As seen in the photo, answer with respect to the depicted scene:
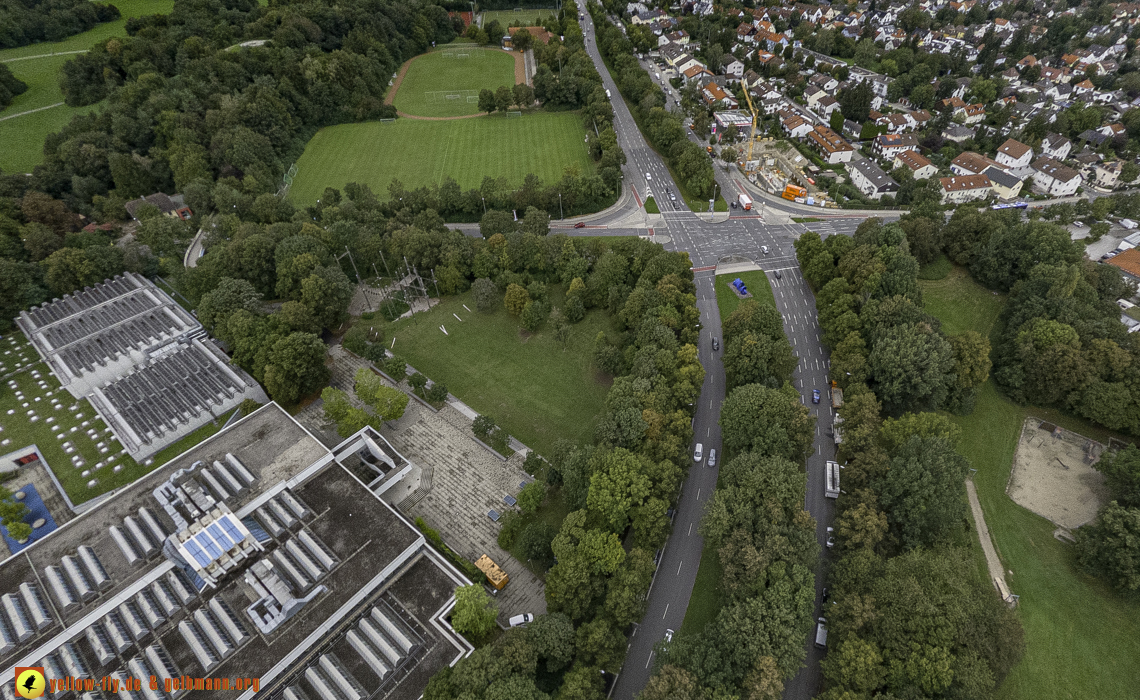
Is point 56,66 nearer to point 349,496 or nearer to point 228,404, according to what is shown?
point 228,404

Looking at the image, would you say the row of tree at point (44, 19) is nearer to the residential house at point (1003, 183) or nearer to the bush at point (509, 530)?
the bush at point (509, 530)

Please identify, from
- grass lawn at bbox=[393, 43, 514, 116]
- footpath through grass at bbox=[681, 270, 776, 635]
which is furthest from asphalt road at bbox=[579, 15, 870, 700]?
grass lawn at bbox=[393, 43, 514, 116]

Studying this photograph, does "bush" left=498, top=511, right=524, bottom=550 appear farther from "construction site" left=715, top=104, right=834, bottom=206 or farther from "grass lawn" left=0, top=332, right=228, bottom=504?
"construction site" left=715, top=104, right=834, bottom=206

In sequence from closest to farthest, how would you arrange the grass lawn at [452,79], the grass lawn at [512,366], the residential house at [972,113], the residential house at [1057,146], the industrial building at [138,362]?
the industrial building at [138,362] → the grass lawn at [512,366] → the residential house at [1057,146] → the residential house at [972,113] → the grass lawn at [452,79]

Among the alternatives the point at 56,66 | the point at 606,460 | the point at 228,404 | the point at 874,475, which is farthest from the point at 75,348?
the point at 56,66

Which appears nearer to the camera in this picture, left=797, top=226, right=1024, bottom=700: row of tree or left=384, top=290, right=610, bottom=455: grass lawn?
left=797, top=226, right=1024, bottom=700: row of tree

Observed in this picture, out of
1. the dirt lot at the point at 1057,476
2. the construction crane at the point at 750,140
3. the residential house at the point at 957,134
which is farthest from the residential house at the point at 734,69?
the dirt lot at the point at 1057,476
